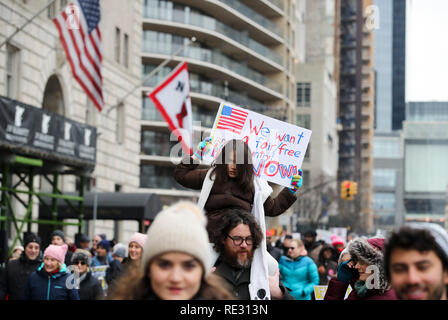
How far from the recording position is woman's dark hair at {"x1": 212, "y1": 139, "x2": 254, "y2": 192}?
6492 mm

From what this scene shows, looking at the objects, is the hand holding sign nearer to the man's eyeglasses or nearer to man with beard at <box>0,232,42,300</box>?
the man's eyeglasses

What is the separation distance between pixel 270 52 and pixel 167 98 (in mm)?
48222

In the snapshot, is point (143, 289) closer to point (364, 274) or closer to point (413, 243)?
point (413, 243)

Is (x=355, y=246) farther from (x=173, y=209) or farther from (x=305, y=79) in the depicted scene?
(x=305, y=79)

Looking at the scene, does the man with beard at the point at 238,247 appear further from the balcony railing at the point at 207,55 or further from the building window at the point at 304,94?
the building window at the point at 304,94

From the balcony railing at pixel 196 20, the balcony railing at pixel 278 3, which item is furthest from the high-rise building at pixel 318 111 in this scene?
the balcony railing at pixel 278 3

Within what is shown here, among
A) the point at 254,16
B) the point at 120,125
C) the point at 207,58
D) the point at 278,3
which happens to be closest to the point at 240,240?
the point at 120,125

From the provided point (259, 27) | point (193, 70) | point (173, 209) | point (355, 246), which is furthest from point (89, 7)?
point (259, 27)

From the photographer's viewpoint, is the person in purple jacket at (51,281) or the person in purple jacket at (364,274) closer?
the person in purple jacket at (364,274)

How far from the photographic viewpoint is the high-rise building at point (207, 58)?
65.7m

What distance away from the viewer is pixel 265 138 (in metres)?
7.52

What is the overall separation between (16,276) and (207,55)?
5758 centimetres

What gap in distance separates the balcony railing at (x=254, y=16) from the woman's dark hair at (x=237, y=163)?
63.2 metres

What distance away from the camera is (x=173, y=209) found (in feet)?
11.3
